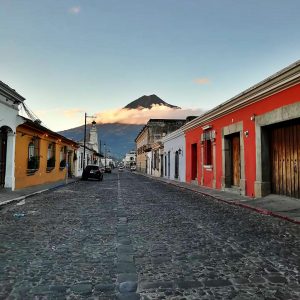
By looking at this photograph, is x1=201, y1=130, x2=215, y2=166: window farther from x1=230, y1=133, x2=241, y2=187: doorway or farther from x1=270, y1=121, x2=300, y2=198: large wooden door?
x1=270, y1=121, x2=300, y2=198: large wooden door

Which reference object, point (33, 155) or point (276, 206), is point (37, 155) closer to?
point (33, 155)

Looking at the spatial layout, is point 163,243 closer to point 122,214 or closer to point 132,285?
point 132,285

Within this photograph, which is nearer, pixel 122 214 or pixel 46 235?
pixel 46 235

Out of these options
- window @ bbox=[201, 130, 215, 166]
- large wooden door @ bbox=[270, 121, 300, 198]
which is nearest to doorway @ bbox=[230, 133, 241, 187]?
large wooden door @ bbox=[270, 121, 300, 198]

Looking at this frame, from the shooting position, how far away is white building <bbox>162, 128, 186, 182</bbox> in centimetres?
3174

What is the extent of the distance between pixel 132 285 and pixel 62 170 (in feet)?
104

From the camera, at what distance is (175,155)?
3572cm

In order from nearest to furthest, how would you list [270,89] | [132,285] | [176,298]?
[176,298], [132,285], [270,89]

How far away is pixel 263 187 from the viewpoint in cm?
1416

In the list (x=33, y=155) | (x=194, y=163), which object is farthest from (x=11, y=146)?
(x=194, y=163)

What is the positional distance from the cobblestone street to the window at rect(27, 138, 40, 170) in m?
13.2

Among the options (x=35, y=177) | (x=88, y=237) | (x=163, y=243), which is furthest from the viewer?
(x=35, y=177)

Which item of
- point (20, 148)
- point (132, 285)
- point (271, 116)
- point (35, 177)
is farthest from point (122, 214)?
point (35, 177)

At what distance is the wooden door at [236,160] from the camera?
59.0ft
